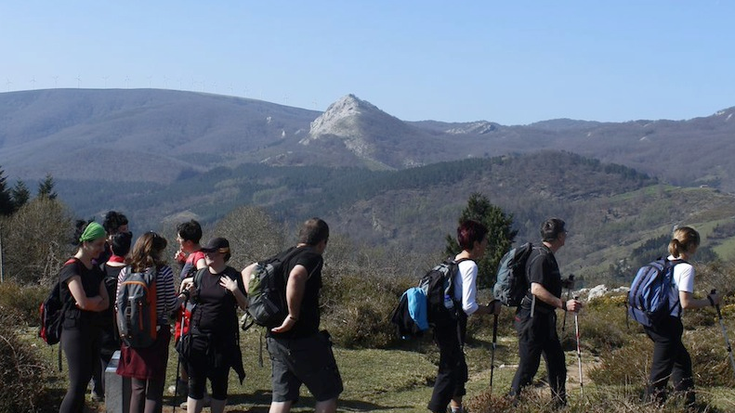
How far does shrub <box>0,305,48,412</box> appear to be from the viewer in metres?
6.26

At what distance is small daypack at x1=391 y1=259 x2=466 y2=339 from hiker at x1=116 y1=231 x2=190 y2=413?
1.72 meters

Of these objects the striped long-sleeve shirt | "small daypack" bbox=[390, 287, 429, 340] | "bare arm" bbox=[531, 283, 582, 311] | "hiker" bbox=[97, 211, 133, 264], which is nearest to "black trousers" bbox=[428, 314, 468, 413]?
"small daypack" bbox=[390, 287, 429, 340]

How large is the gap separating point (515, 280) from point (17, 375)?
3.97 meters

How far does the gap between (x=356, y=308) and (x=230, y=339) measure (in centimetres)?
571

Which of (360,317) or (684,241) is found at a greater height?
(684,241)

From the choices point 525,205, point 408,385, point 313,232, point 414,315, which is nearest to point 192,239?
point 313,232

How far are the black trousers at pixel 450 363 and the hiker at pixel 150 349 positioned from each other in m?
1.98

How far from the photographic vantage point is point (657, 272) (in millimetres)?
6297

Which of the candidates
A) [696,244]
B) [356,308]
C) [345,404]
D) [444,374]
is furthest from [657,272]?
[356,308]

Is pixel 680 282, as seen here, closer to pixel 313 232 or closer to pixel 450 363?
pixel 450 363

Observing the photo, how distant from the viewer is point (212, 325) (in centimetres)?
593

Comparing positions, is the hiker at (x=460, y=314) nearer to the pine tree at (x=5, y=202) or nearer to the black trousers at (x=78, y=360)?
the black trousers at (x=78, y=360)

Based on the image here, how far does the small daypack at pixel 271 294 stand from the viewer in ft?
17.0

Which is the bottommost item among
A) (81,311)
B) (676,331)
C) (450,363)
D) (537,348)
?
(450,363)
